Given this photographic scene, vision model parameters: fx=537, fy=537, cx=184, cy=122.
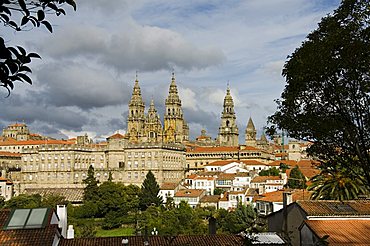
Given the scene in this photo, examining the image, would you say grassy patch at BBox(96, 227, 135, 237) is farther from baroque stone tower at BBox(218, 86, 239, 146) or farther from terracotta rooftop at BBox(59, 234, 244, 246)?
baroque stone tower at BBox(218, 86, 239, 146)

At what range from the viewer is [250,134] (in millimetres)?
146750

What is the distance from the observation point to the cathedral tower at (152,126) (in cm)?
12781

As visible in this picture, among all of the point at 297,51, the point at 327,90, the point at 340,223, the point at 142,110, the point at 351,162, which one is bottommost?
the point at 340,223

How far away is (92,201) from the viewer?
73.6m

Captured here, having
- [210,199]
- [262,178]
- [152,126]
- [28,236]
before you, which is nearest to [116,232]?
[210,199]

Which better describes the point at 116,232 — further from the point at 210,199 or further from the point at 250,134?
the point at 250,134

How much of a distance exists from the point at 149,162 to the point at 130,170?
3745 mm

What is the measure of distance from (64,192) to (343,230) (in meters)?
78.7

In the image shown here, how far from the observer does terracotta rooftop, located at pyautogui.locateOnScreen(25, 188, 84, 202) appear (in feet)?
285

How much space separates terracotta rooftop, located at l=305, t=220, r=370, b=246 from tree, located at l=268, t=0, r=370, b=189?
449cm

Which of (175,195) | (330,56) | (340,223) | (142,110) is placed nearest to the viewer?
(330,56)

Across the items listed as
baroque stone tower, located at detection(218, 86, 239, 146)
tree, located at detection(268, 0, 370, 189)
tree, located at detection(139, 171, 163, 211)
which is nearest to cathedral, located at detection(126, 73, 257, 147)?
baroque stone tower, located at detection(218, 86, 239, 146)

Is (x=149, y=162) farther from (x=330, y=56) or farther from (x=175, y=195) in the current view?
(x=330, y=56)

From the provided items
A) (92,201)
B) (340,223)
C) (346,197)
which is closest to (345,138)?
(340,223)
